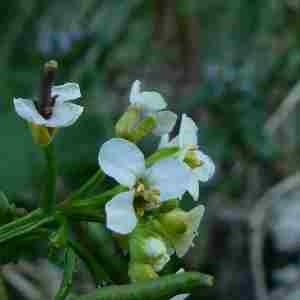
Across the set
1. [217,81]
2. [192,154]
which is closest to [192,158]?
[192,154]

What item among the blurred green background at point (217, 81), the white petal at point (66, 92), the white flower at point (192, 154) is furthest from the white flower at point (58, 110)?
the blurred green background at point (217, 81)

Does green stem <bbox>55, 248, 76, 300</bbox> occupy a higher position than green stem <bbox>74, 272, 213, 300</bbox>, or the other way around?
green stem <bbox>55, 248, 76, 300</bbox>

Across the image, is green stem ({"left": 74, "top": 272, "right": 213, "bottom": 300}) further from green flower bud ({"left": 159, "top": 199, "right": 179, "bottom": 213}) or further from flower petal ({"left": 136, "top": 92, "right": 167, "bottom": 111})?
flower petal ({"left": 136, "top": 92, "right": 167, "bottom": 111})

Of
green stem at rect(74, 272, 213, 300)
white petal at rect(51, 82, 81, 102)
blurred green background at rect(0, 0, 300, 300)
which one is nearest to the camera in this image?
green stem at rect(74, 272, 213, 300)

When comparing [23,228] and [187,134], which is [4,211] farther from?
[187,134]

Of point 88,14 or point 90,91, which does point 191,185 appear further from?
point 88,14

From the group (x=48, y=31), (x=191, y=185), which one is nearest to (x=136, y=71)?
(x=48, y=31)

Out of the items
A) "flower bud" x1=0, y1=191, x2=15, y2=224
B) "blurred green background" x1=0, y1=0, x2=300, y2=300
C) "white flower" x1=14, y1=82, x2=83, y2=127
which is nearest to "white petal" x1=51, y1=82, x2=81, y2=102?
"white flower" x1=14, y1=82, x2=83, y2=127
